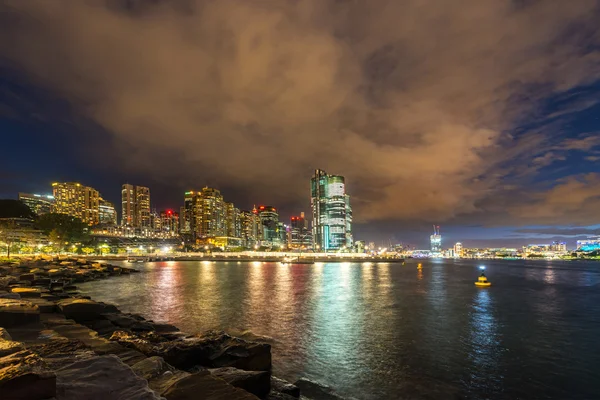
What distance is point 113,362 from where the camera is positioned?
7.68 meters

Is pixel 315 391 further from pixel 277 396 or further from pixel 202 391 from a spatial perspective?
pixel 202 391

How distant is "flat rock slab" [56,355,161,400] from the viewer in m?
6.43

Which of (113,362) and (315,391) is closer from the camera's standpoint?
(113,362)

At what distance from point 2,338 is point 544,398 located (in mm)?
20094

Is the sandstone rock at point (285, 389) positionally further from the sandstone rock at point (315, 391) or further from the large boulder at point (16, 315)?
the large boulder at point (16, 315)

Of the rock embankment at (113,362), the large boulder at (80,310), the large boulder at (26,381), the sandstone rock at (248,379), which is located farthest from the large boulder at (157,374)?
the large boulder at (80,310)

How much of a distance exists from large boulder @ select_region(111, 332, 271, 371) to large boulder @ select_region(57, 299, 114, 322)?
6.96 meters

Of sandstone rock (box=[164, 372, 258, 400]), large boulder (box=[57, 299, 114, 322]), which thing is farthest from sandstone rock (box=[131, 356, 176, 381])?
large boulder (box=[57, 299, 114, 322])

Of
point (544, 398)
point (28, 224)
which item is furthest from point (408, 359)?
point (28, 224)

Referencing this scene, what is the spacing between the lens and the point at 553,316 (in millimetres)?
35188

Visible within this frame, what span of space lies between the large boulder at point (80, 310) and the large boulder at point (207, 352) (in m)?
6.96

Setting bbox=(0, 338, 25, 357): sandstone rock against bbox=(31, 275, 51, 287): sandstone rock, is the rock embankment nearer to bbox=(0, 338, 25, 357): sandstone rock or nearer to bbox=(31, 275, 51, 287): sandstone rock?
bbox=(0, 338, 25, 357): sandstone rock

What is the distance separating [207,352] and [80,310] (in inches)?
426

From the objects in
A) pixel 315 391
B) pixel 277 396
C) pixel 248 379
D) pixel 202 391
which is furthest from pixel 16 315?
pixel 315 391
